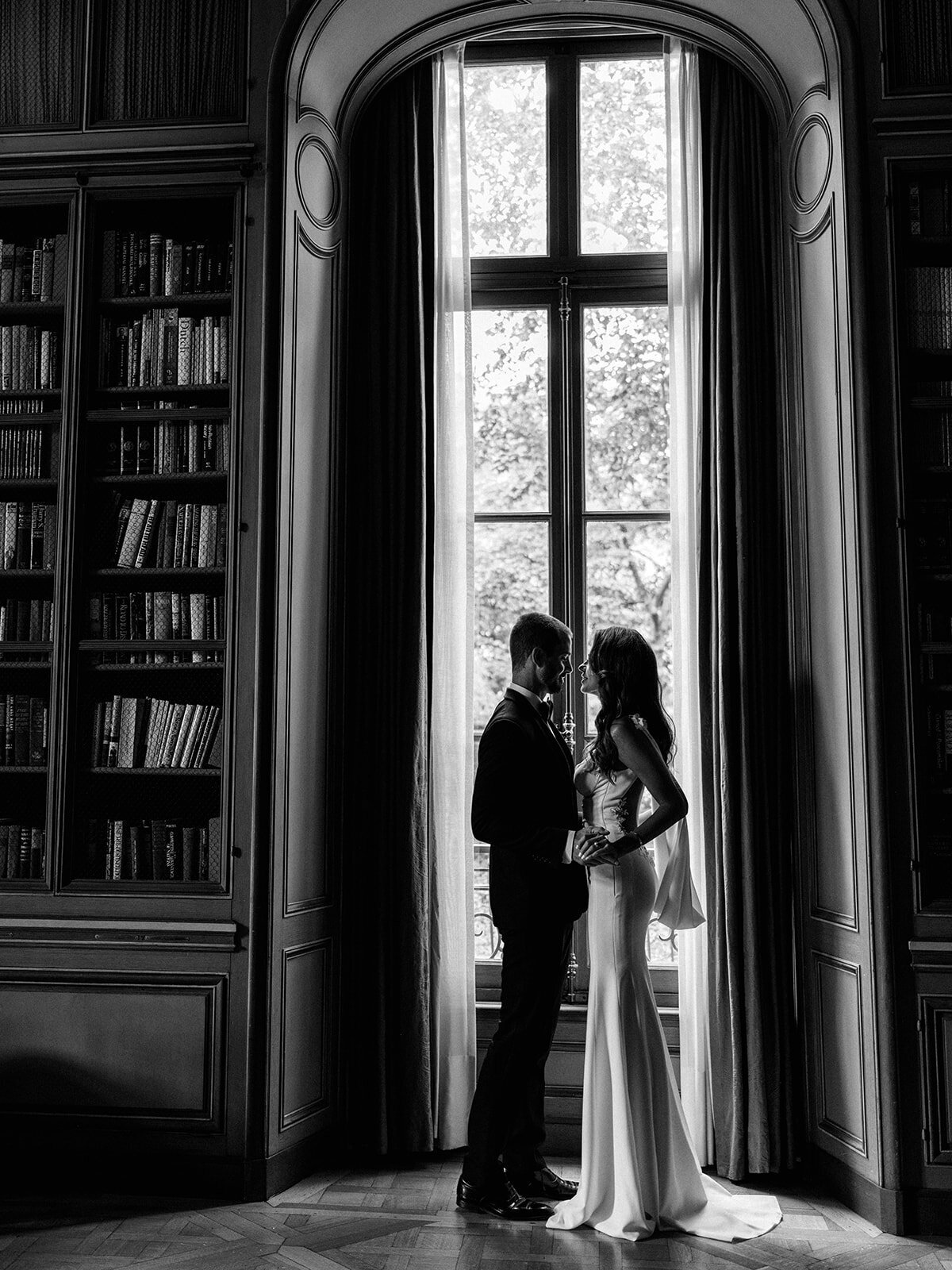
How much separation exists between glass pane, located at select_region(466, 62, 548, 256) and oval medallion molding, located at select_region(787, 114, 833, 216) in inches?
37.3

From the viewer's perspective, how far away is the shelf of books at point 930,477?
3.47 m

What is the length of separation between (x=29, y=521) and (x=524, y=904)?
2072mm

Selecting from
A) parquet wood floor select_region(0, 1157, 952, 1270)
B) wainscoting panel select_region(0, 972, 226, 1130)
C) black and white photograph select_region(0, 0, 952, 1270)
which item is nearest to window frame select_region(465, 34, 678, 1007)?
black and white photograph select_region(0, 0, 952, 1270)

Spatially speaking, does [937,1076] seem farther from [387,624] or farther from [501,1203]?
[387,624]

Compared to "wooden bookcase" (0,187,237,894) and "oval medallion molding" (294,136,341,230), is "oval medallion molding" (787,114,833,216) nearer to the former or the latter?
"oval medallion molding" (294,136,341,230)

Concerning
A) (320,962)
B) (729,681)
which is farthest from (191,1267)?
(729,681)

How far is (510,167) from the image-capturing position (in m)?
4.42

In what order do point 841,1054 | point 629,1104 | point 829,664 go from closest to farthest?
point 629,1104, point 841,1054, point 829,664

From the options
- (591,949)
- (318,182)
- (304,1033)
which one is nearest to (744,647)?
(591,949)

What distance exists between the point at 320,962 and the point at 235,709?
3.03ft

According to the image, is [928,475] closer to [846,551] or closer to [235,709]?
[846,551]

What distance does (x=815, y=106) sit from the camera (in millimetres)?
3807

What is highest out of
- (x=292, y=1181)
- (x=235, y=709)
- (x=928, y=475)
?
(x=928, y=475)

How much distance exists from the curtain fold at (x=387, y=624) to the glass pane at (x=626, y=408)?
0.63 metres
